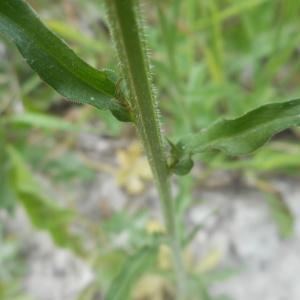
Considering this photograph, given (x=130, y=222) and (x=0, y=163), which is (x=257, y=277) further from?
(x=0, y=163)

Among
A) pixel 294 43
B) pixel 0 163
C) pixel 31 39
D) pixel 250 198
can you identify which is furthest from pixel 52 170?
pixel 31 39

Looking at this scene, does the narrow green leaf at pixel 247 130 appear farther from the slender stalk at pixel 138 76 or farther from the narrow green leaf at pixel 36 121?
the narrow green leaf at pixel 36 121

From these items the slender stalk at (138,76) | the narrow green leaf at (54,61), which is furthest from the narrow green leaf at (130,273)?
the narrow green leaf at (54,61)

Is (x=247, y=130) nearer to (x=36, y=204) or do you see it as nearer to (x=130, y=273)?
(x=130, y=273)

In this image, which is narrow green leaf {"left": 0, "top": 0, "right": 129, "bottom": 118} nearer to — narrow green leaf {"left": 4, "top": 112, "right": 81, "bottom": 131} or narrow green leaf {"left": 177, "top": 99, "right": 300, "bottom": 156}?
narrow green leaf {"left": 177, "top": 99, "right": 300, "bottom": 156}

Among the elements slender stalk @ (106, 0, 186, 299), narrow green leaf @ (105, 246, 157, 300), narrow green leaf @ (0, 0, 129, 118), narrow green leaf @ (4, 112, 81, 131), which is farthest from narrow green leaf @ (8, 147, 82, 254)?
narrow green leaf @ (0, 0, 129, 118)

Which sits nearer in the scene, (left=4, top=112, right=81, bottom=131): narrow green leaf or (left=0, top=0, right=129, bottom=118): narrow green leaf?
(left=0, top=0, right=129, bottom=118): narrow green leaf

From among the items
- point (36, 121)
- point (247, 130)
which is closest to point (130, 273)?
point (247, 130)
